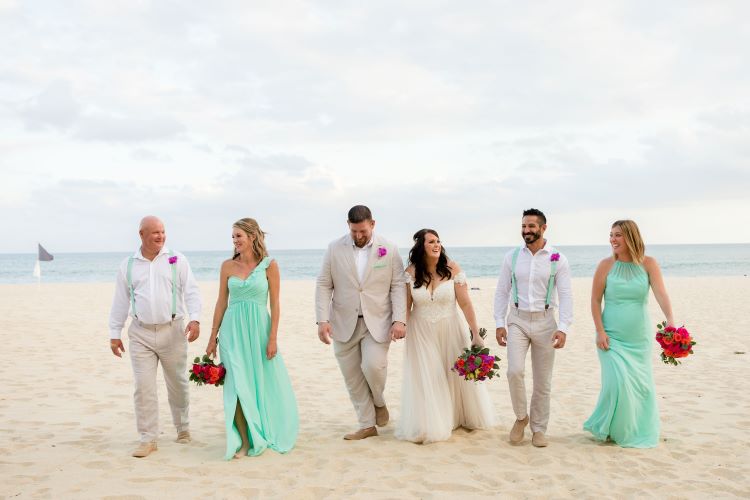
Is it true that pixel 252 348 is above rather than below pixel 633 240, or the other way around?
below

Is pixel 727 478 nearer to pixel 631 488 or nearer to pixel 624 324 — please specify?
pixel 631 488

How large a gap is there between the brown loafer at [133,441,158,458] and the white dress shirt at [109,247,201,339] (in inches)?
38.5

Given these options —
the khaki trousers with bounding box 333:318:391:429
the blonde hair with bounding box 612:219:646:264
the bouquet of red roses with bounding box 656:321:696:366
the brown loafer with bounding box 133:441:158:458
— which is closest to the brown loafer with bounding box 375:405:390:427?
the khaki trousers with bounding box 333:318:391:429

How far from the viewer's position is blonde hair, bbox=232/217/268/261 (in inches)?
223

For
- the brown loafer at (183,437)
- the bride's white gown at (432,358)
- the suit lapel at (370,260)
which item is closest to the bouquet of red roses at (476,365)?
the bride's white gown at (432,358)

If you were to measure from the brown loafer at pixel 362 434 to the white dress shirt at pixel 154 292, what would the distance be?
1.81 meters

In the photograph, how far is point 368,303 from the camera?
6.04 meters

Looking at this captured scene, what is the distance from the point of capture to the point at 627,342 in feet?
19.2

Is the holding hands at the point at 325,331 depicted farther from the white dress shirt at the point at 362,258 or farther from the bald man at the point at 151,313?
the bald man at the point at 151,313

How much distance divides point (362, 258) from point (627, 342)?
99.7 inches

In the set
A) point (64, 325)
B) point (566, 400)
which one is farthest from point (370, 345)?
point (64, 325)

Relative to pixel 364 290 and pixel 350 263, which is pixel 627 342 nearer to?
pixel 364 290

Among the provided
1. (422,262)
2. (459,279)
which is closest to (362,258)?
(422,262)

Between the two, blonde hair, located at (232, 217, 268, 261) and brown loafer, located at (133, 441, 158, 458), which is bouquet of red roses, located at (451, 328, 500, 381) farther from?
brown loafer, located at (133, 441, 158, 458)
